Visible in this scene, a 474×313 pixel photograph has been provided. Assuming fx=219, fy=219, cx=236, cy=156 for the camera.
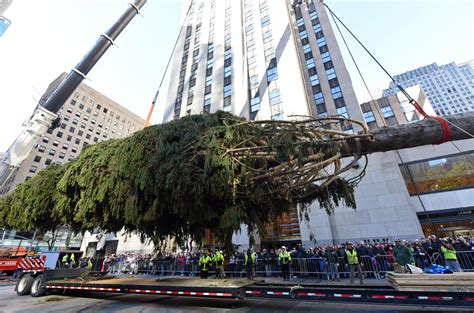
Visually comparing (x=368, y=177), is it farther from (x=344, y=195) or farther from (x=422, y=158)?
(x=344, y=195)

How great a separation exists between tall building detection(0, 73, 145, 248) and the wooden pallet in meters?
51.3

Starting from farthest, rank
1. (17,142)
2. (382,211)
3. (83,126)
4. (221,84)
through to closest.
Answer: (83,126)
(221,84)
(382,211)
(17,142)

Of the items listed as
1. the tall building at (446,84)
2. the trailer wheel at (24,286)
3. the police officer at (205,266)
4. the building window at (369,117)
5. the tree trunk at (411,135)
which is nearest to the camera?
the tree trunk at (411,135)

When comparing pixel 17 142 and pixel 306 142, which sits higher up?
pixel 17 142

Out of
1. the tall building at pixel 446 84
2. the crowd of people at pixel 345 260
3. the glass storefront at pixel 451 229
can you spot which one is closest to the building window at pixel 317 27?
the glass storefront at pixel 451 229

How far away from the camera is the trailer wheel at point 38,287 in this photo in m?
10.3

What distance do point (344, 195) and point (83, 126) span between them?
72929 mm

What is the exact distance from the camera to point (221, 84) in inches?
1296

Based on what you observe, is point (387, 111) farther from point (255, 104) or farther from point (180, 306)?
point (180, 306)

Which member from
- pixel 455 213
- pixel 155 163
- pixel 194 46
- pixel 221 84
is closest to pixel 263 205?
pixel 155 163

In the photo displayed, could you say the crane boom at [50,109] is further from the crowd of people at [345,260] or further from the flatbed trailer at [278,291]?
the crowd of people at [345,260]

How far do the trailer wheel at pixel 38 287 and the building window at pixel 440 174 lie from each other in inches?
935

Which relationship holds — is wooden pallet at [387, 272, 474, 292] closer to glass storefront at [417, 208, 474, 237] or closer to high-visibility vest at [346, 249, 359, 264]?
high-visibility vest at [346, 249, 359, 264]

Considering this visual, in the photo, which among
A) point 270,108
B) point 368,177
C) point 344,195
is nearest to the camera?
point 344,195
